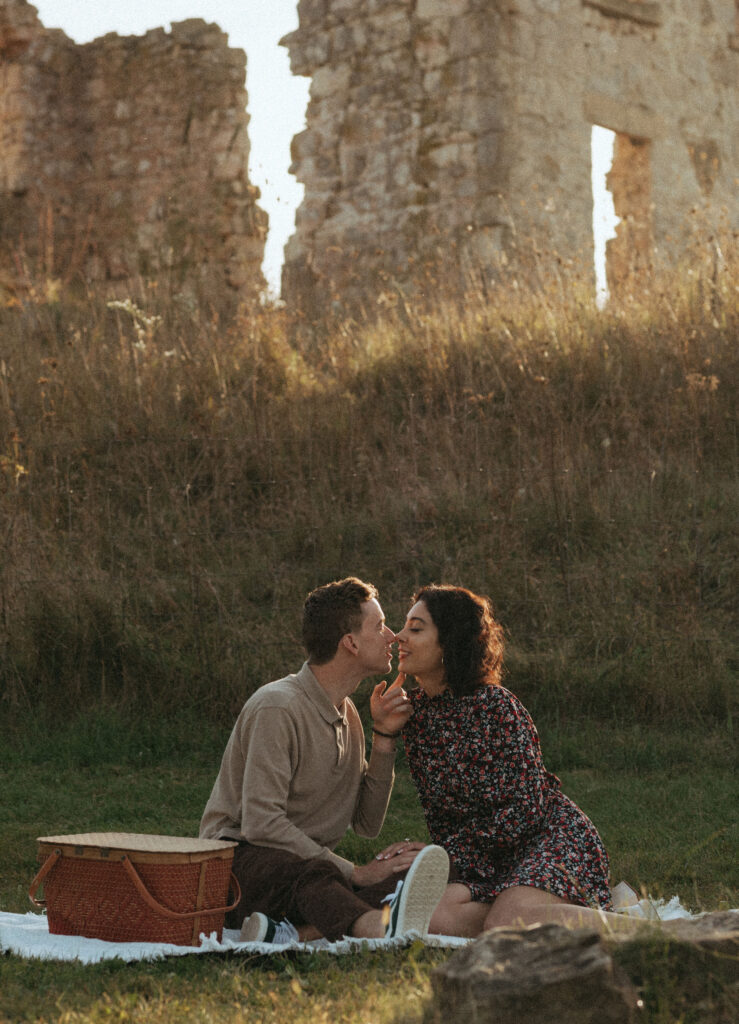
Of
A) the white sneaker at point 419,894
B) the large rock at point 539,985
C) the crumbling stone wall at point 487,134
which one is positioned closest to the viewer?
the large rock at point 539,985

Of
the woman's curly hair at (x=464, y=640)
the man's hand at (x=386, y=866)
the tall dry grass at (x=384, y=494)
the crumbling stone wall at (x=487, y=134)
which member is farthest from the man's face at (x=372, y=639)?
the crumbling stone wall at (x=487, y=134)

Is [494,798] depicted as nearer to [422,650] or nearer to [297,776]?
[422,650]

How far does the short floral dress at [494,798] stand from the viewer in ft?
13.9

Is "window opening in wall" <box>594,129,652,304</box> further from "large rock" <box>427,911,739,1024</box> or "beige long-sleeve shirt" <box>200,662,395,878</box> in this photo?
"large rock" <box>427,911,739,1024</box>

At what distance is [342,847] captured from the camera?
5.70 m

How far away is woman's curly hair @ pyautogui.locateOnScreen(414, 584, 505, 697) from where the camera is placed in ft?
14.4

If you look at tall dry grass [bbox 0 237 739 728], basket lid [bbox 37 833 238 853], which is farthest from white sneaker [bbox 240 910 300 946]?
tall dry grass [bbox 0 237 739 728]

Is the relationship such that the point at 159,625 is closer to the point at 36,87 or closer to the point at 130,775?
the point at 130,775

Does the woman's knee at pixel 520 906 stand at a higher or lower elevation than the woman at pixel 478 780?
lower

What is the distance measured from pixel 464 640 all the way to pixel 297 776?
2.33ft

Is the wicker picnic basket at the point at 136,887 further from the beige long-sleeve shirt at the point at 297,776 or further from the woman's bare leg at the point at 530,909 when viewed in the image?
the woman's bare leg at the point at 530,909

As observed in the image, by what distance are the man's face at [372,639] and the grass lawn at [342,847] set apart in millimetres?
984

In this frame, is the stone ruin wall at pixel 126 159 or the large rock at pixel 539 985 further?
the stone ruin wall at pixel 126 159

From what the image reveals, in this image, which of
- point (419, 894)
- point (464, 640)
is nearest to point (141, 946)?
point (419, 894)
